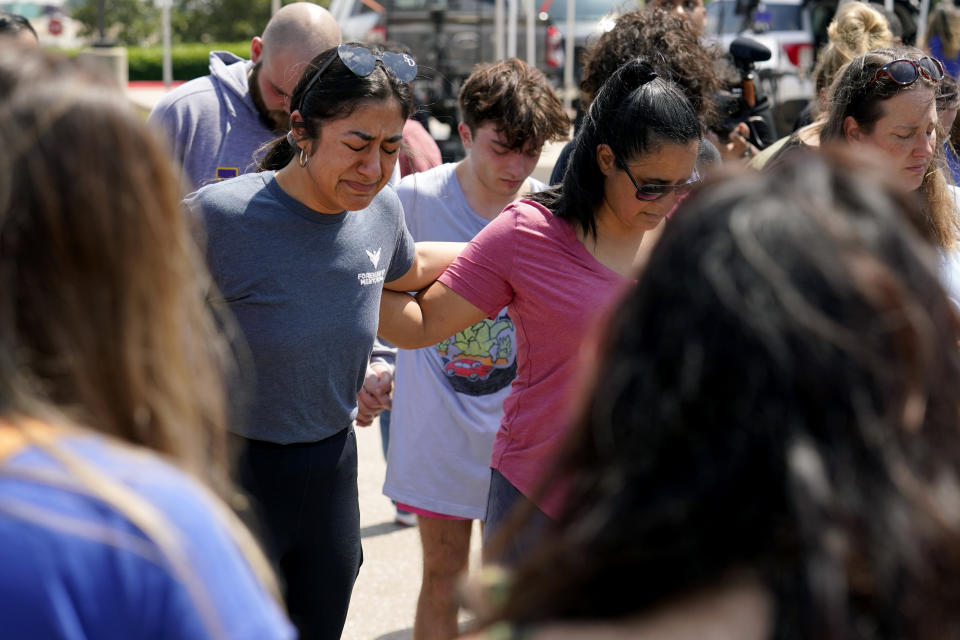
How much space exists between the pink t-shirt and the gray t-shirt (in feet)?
0.90

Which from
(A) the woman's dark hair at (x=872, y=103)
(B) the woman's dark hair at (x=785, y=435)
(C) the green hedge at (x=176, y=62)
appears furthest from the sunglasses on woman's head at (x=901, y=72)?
(C) the green hedge at (x=176, y=62)

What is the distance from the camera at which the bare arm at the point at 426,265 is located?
2924 mm

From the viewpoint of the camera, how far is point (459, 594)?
1157 millimetres

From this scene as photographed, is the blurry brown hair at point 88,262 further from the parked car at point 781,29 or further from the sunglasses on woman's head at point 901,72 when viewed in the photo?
A: the parked car at point 781,29

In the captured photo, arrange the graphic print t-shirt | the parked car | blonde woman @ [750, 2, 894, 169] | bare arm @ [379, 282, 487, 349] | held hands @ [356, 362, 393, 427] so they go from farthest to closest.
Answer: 1. the parked car
2. blonde woman @ [750, 2, 894, 169]
3. the graphic print t-shirt
4. held hands @ [356, 362, 393, 427]
5. bare arm @ [379, 282, 487, 349]

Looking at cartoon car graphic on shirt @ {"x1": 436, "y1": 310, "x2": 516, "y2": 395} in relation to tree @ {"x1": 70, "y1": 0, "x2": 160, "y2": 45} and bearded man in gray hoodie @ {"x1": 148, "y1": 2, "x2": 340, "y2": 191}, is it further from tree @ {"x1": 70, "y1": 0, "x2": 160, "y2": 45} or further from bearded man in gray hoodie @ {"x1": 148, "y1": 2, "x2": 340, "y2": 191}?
tree @ {"x1": 70, "y1": 0, "x2": 160, "y2": 45}

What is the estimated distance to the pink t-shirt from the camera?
2.66m

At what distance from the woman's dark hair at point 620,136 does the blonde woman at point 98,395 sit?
1661 millimetres

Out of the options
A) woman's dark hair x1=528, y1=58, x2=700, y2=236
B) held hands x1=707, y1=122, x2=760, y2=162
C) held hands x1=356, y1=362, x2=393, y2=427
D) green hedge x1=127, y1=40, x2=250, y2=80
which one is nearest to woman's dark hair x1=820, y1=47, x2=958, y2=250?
woman's dark hair x1=528, y1=58, x2=700, y2=236

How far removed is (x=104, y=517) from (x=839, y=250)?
2.37 ft

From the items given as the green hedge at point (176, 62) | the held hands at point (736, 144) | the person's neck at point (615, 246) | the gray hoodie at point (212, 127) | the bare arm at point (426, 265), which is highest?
the gray hoodie at point (212, 127)

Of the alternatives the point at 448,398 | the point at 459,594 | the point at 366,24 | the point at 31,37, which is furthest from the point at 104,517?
the point at 366,24

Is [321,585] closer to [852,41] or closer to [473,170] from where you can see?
[473,170]

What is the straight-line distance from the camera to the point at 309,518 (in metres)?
2.72
